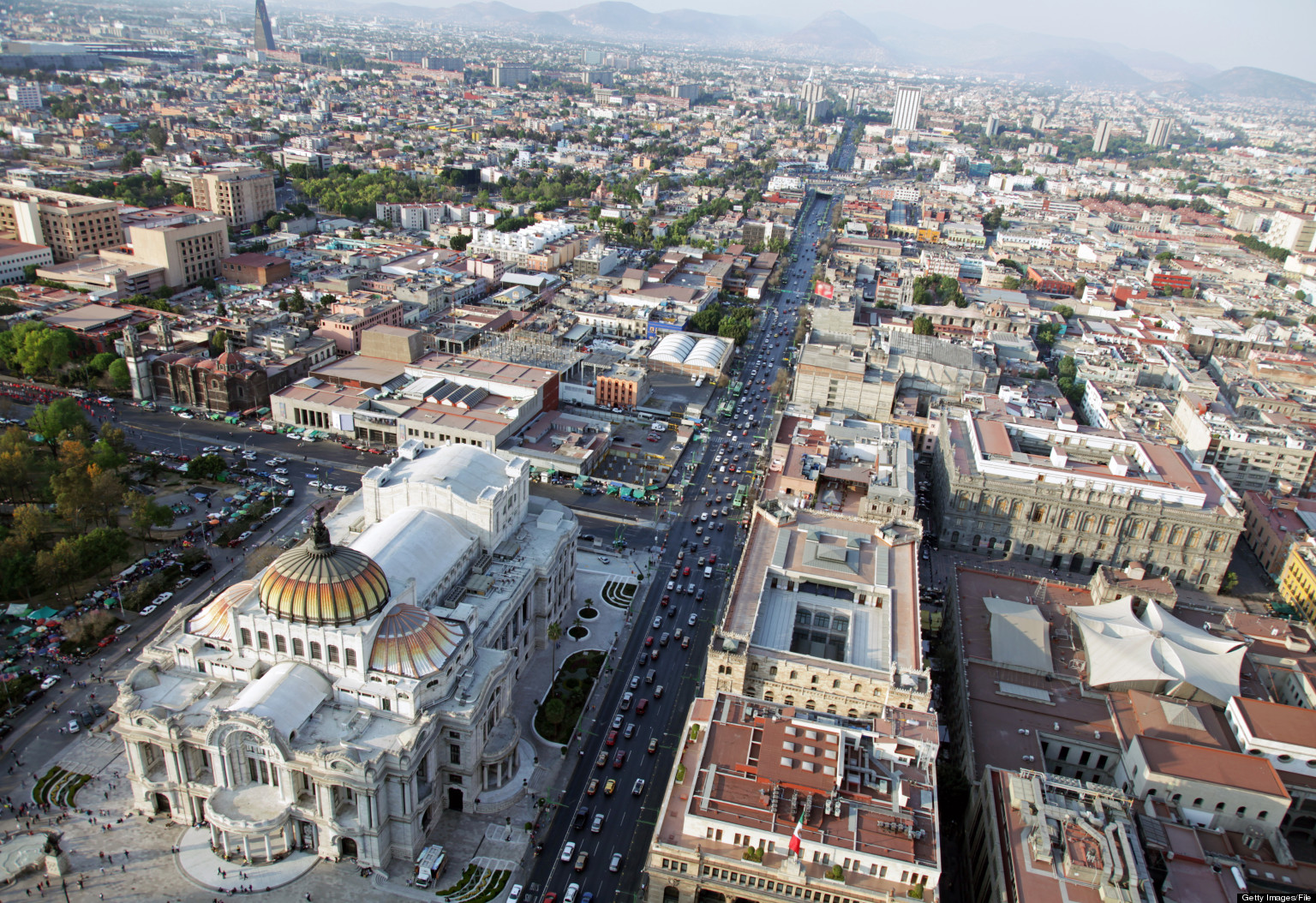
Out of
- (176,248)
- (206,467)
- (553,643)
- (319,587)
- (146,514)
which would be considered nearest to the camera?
(319,587)

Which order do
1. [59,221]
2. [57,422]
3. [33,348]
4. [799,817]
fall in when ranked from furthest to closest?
[59,221] → [33,348] → [57,422] → [799,817]

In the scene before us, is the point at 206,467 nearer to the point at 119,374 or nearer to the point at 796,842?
the point at 119,374

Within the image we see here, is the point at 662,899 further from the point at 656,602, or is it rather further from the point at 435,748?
the point at 656,602

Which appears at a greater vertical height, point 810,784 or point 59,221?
point 59,221

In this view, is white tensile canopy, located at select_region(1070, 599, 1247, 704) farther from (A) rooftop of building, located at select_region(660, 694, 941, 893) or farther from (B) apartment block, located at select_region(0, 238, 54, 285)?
(B) apartment block, located at select_region(0, 238, 54, 285)

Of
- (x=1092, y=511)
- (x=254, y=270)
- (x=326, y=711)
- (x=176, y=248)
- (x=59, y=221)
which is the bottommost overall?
(x=254, y=270)

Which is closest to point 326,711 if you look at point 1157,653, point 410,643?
point 410,643
